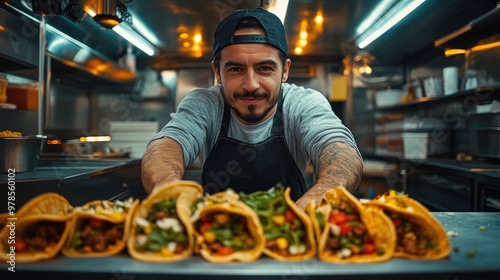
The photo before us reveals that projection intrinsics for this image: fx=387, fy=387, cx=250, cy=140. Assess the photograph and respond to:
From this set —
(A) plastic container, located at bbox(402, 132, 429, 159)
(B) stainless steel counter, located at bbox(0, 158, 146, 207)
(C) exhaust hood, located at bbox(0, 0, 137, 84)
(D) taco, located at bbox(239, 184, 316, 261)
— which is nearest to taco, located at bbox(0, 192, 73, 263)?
(D) taco, located at bbox(239, 184, 316, 261)

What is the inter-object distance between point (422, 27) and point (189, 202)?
4489 millimetres

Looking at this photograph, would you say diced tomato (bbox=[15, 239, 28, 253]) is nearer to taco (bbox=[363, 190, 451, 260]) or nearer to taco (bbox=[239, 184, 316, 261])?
taco (bbox=[239, 184, 316, 261])

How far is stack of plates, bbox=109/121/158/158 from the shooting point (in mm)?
5609

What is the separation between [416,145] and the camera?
5172mm

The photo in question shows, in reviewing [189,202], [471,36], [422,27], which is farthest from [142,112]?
[189,202]

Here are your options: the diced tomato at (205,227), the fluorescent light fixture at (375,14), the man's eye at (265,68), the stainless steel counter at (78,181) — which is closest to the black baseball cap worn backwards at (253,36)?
the man's eye at (265,68)

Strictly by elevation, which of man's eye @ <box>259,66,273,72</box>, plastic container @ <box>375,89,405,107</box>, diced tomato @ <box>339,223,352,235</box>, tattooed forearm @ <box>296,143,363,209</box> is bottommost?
diced tomato @ <box>339,223,352,235</box>

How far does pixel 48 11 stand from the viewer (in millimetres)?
2789

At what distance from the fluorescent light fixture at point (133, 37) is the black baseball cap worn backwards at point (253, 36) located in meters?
2.59

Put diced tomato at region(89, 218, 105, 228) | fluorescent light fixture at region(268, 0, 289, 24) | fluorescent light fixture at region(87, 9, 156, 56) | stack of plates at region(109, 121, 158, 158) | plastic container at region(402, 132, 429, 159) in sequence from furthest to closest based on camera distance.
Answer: stack of plates at region(109, 121, 158, 158) < plastic container at region(402, 132, 429, 159) < fluorescent light fixture at region(87, 9, 156, 56) < fluorescent light fixture at region(268, 0, 289, 24) < diced tomato at region(89, 218, 105, 228)

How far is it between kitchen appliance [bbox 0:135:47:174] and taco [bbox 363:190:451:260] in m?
2.36

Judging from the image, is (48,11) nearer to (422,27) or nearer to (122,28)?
(122,28)

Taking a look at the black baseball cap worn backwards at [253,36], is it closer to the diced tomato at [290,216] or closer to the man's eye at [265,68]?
the man's eye at [265,68]

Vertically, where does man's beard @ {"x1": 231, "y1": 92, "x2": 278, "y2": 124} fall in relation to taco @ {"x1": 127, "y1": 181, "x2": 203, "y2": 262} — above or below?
above
